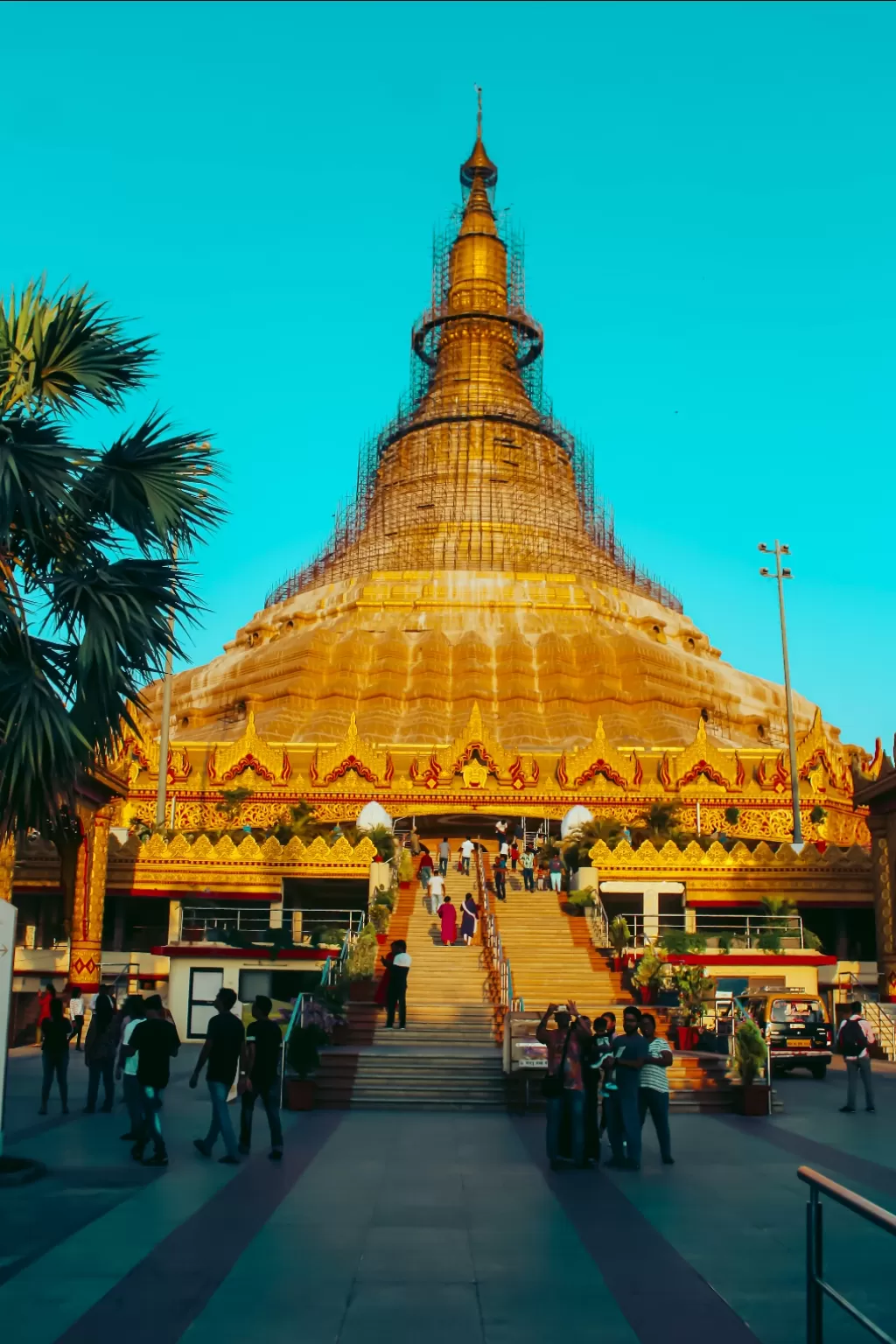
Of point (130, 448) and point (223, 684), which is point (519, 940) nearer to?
point (130, 448)

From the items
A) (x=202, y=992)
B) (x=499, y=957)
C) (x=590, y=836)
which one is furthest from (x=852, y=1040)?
(x=590, y=836)

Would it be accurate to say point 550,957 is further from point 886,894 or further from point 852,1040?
point 852,1040

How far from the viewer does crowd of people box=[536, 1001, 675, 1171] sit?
1262 centimetres

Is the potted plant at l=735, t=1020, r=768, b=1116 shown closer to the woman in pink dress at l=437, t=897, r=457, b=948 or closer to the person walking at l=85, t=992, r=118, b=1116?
the person walking at l=85, t=992, r=118, b=1116

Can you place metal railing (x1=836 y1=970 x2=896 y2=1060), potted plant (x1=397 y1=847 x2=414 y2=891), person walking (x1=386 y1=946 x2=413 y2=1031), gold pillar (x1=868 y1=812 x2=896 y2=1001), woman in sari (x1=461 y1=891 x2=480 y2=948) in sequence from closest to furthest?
1. person walking (x1=386 y1=946 x2=413 y2=1031)
2. metal railing (x1=836 y1=970 x2=896 y2=1060)
3. woman in sari (x1=461 y1=891 x2=480 y2=948)
4. gold pillar (x1=868 y1=812 x2=896 y2=1001)
5. potted plant (x1=397 y1=847 x2=414 y2=891)

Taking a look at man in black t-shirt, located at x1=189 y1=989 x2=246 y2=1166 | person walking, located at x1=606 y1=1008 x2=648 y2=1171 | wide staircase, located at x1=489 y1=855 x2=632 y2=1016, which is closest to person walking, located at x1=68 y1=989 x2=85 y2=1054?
wide staircase, located at x1=489 y1=855 x2=632 y2=1016

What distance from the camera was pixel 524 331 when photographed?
73062mm

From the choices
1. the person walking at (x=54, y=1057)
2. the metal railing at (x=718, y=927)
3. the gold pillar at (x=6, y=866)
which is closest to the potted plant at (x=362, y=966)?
the person walking at (x=54, y=1057)

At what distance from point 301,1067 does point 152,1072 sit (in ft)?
14.9

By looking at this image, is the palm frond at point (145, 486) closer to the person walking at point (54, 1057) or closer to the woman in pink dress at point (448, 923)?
the person walking at point (54, 1057)

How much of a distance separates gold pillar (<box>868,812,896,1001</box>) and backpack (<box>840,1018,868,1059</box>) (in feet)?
36.9

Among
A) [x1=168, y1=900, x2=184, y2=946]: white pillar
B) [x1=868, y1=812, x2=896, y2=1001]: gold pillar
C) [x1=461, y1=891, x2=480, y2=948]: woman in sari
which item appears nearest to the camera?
[x1=461, y1=891, x2=480, y2=948]: woman in sari

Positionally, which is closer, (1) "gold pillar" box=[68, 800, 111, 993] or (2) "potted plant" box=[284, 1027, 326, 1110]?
(2) "potted plant" box=[284, 1027, 326, 1110]

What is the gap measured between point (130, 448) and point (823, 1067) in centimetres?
1536
